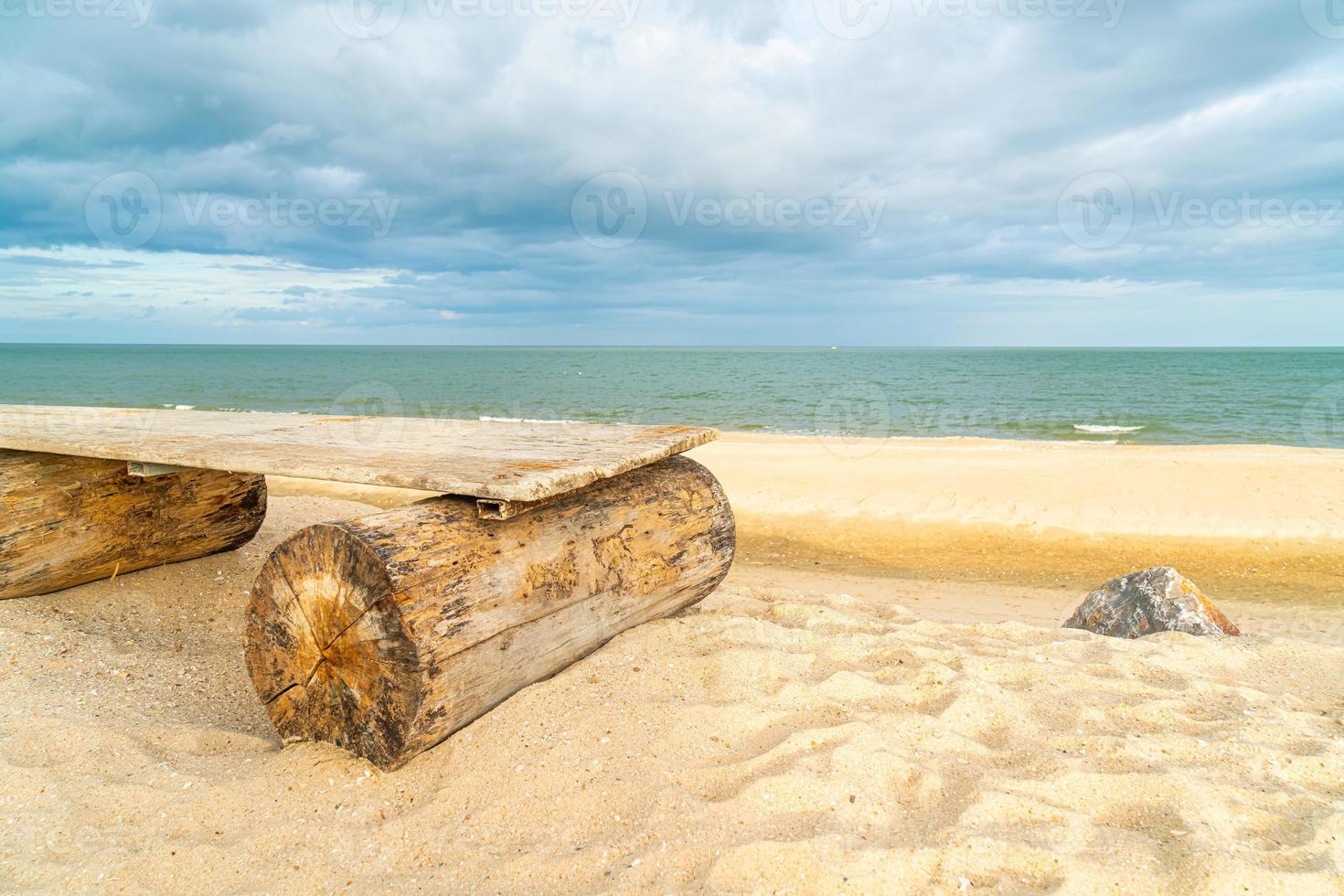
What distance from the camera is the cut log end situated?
2318mm

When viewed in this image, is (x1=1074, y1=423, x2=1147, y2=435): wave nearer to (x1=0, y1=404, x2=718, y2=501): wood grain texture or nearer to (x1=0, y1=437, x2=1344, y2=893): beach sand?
(x1=0, y1=437, x2=1344, y2=893): beach sand

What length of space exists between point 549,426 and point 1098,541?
22.7 feet

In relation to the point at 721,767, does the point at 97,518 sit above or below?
above

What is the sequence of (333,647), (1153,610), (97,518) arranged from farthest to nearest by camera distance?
1. (1153,610)
2. (97,518)
3. (333,647)

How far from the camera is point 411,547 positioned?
7.78 feet

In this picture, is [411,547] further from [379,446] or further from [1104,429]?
[1104,429]

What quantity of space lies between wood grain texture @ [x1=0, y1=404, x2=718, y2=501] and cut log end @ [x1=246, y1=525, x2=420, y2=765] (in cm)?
32

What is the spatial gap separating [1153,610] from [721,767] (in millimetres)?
3450

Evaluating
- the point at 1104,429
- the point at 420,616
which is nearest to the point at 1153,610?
the point at 420,616

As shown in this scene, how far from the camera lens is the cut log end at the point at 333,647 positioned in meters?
2.32

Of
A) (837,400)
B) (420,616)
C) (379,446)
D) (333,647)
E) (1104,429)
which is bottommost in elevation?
(1104,429)

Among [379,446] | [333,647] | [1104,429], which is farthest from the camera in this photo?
[1104,429]

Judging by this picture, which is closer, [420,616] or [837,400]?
[420,616]

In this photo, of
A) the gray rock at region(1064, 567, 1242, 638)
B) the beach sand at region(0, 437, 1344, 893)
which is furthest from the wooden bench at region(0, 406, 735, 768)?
the gray rock at region(1064, 567, 1242, 638)
